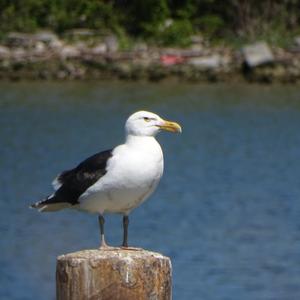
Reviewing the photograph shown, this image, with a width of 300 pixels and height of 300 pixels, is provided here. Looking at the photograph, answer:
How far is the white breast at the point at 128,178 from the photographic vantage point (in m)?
7.16

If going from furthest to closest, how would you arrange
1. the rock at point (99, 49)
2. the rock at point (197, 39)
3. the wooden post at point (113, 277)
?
the rock at point (197, 39) → the rock at point (99, 49) → the wooden post at point (113, 277)

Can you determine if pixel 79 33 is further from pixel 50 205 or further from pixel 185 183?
pixel 50 205

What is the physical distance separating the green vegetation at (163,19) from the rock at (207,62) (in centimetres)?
108

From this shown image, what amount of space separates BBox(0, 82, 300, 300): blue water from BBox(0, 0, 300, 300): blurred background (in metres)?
0.03

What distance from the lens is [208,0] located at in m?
33.3

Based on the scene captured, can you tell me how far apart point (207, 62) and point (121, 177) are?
78.8 ft

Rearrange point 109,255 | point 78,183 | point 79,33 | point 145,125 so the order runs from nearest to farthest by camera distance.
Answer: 1. point 109,255
2. point 145,125
3. point 78,183
4. point 79,33

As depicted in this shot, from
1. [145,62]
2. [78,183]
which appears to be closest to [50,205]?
[78,183]

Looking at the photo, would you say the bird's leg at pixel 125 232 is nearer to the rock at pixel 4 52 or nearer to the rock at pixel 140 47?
the rock at pixel 4 52

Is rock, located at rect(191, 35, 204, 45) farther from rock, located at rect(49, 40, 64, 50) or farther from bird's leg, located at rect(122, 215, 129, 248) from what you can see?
bird's leg, located at rect(122, 215, 129, 248)

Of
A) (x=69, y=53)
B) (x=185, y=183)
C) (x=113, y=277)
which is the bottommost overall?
(x=113, y=277)

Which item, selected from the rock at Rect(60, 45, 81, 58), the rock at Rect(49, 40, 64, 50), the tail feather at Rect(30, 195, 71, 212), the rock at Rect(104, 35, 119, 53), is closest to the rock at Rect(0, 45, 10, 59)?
the rock at Rect(49, 40, 64, 50)

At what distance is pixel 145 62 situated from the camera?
31.2 metres

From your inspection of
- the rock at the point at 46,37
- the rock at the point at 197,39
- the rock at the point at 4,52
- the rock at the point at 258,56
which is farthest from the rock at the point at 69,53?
the rock at the point at 258,56
